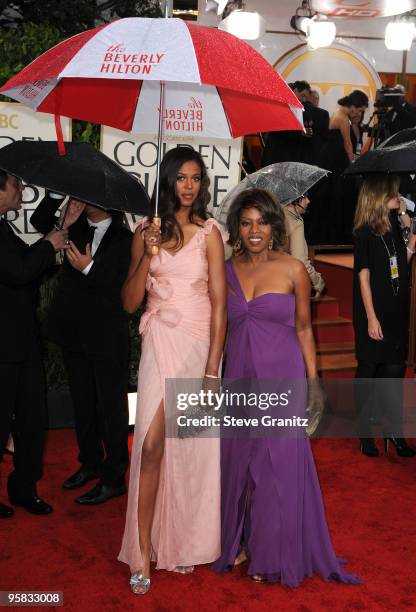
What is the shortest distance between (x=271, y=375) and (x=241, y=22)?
29.2 feet

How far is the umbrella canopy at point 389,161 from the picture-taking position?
500 centimetres

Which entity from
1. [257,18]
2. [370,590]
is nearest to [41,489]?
[370,590]

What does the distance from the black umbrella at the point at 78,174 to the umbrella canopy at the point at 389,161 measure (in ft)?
5.99

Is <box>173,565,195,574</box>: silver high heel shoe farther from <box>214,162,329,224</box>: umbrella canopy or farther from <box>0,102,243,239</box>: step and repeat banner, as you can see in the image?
<box>0,102,243,239</box>: step and repeat banner

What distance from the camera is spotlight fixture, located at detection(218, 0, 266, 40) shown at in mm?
11484

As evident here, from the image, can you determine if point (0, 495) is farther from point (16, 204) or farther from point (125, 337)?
point (16, 204)

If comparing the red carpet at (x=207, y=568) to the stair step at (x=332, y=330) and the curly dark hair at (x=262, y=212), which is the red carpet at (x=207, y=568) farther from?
the stair step at (x=332, y=330)

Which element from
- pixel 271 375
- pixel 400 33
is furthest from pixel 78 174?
pixel 400 33

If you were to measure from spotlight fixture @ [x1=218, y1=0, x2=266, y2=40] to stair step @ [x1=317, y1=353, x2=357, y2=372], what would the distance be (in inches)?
226

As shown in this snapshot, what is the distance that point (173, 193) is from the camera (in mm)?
3631

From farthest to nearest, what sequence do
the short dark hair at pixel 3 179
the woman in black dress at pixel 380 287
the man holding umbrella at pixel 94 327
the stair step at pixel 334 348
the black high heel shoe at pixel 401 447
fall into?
the stair step at pixel 334 348 → the black high heel shoe at pixel 401 447 → the woman in black dress at pixel 380 287 → the man holding umbrella at pixel 94 327 → the short dark hair at pixel 3 179

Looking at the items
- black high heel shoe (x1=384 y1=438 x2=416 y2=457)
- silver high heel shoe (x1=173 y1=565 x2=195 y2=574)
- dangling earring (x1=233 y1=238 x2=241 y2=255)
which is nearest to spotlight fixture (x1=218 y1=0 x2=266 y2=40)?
black high heel shoe (x1=384 y1=438 x2=416 y2=457)

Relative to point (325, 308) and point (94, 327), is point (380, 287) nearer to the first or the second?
point (94, 327)

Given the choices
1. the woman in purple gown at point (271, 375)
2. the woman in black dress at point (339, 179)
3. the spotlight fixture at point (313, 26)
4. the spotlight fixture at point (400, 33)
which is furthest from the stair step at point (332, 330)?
the spotlight fixture at point (400, 33)
